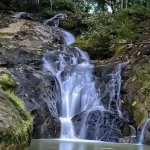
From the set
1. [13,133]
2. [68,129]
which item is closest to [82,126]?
[68,129]

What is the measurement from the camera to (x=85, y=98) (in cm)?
1391

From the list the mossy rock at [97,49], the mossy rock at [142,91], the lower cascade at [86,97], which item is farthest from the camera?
the mossy rock at [97,49]

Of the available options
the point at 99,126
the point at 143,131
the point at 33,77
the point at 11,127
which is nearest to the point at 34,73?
the point at 33,77

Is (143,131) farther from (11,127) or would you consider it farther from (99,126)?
(11,127)

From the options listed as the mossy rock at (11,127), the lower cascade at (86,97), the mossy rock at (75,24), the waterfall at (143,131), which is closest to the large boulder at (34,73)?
the lower cascade at (86,97)

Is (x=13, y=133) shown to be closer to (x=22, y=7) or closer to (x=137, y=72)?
(x=137, y=72)

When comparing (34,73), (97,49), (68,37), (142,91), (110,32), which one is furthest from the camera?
(68,37)

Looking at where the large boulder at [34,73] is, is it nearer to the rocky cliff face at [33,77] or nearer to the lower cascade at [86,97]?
the rocky cliff face at [33,77]

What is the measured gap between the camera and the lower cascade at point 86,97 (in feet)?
40.0

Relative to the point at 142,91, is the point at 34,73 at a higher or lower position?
higher

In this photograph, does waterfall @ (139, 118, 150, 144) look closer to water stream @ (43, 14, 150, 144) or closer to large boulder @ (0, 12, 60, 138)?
water stream @ (43, 14, 150, 144)

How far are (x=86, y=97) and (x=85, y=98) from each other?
7 cm

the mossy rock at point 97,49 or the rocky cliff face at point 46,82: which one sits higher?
the mossy rock at point 97,49

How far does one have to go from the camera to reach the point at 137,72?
1423cm
